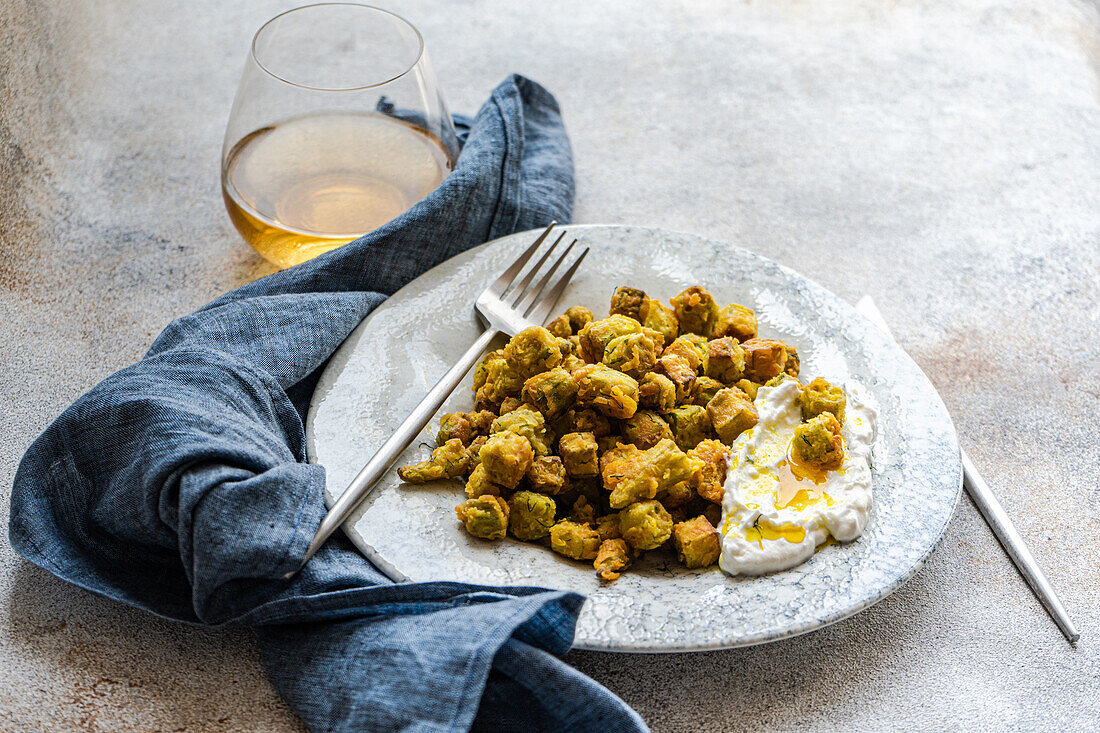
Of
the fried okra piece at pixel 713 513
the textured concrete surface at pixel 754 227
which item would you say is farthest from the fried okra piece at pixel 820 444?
the textured concrete surface at pixel 754 227

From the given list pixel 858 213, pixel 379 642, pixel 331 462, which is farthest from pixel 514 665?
pixel 858 213

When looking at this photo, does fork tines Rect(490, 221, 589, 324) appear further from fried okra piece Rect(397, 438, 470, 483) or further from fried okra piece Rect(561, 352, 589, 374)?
fried okra piece Rect(397, 438, 470, 483)

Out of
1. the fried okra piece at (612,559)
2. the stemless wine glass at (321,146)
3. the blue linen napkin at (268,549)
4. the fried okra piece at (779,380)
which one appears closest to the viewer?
the blue linen napkin at (268,549)

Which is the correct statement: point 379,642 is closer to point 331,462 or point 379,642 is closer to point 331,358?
point 331,462

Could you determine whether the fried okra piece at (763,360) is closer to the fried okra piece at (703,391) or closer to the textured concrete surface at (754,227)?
the fried okra piece at (703,391)

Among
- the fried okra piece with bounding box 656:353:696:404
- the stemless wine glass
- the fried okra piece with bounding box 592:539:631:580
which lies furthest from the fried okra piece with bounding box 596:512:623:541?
the stemless wine glass

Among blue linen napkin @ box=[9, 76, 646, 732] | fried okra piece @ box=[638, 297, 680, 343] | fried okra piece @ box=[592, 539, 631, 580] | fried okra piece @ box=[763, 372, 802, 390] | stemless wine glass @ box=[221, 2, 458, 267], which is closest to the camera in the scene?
blue linen napkin @ box=[9, 76, 646, 732]
